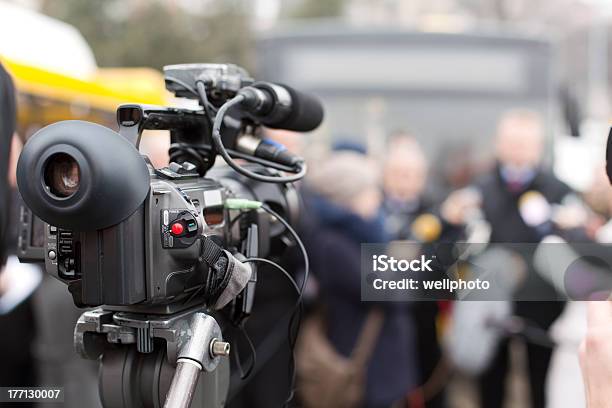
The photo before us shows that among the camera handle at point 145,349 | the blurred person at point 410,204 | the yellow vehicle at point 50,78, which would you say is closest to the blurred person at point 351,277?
the blurred person at point 410,204

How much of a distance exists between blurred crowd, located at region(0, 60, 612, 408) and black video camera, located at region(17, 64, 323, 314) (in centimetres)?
61

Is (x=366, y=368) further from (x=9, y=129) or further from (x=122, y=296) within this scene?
(x=122, y=296)

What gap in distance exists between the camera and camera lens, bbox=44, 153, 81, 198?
1.20 metres

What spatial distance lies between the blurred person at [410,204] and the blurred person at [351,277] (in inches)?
22.1

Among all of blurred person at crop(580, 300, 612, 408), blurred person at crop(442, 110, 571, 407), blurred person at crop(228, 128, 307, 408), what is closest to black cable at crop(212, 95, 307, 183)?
blurred person at crop(228, 128, 307, 408)

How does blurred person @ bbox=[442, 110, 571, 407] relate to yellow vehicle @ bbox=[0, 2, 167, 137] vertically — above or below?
below

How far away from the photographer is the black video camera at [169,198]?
1193mm

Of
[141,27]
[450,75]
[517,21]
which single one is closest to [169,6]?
[141,27]

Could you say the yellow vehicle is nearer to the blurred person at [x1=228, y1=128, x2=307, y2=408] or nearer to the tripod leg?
the blurred person at [x1=228, y1=128, x2=307, y2=408]

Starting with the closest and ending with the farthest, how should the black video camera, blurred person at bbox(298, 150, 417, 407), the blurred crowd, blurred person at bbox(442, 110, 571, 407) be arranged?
the black video camera
the blurred crowd
blurred person at bbox(442, 110, 571, 407)
blurred person at bbox(298, 150, 417, 407)

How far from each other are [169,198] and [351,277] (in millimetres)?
1890

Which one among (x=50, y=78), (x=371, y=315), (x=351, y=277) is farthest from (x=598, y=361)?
(x=50, y=78)

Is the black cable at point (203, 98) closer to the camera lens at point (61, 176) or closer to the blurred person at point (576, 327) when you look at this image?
the camera lens at point (61, 176)

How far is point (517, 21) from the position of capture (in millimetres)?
14703
